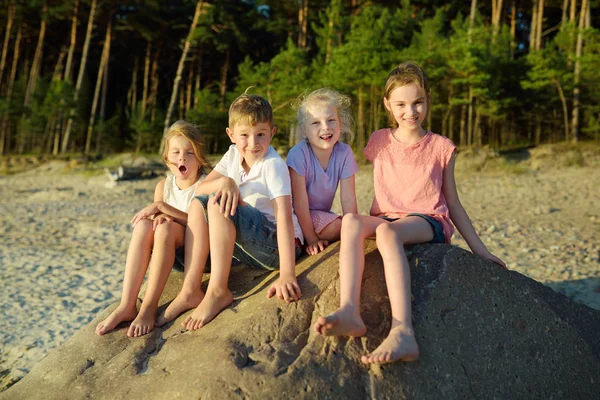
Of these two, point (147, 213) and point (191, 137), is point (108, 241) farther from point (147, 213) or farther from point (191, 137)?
point (147, 213)

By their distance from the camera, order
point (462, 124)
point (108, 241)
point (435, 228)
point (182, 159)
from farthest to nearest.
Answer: point (462, 124)
point (108, 241)
point (182, 159)
point (435, 228)

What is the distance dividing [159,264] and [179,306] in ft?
0.90

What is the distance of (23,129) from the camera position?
94.3 ft

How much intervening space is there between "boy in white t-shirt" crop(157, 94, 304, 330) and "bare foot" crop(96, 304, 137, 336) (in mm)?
218

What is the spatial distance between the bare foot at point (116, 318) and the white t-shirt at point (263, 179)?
94 cm

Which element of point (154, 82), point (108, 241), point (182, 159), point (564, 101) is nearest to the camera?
point (182, 159)

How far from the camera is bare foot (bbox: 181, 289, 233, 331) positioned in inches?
112

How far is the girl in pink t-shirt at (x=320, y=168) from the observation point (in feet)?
10.6

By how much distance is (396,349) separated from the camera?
237cm

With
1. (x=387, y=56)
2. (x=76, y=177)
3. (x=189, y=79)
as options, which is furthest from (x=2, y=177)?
(x=387, y=56)

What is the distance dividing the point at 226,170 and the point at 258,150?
0.90ft

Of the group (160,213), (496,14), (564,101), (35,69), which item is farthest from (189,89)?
(160,213)

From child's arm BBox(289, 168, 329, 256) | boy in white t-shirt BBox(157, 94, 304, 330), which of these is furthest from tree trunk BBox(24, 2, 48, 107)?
child's arm BBox(289, 168, 329, 256)

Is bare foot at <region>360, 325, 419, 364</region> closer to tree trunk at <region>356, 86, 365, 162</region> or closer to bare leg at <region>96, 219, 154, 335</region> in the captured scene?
bare leg at <region>96, 219, 154, 335</region>
